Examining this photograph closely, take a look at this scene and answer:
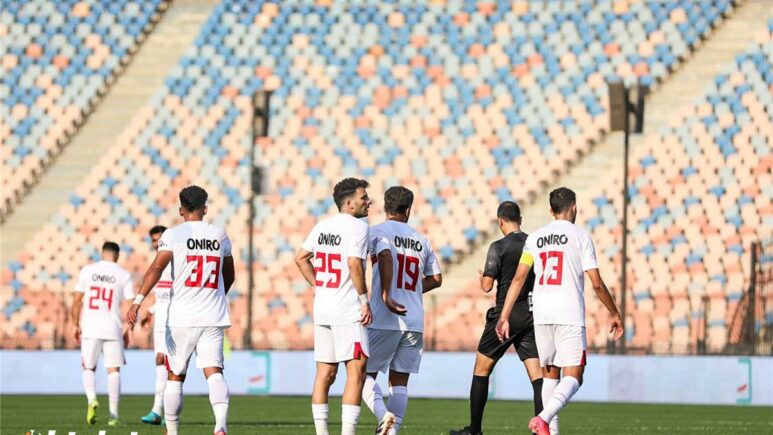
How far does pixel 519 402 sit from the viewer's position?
21703 millimetres

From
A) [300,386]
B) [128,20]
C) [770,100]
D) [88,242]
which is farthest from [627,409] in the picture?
[128,20]

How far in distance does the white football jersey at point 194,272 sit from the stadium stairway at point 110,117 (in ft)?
68.8

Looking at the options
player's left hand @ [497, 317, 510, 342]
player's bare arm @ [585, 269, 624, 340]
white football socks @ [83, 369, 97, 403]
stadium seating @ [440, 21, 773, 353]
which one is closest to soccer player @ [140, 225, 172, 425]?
white football socks @ [83, 369, 97, 403]

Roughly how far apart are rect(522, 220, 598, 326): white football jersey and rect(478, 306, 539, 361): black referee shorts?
115cm

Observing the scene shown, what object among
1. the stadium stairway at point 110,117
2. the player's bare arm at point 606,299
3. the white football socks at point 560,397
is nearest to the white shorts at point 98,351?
the white football socks at point 560,397

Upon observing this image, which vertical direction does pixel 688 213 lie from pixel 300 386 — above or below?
above

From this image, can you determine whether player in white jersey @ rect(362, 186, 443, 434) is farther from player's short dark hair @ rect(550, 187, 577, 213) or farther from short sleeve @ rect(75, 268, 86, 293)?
short sleeve @ rect(75, 268, 86, 293)

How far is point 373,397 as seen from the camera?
10.6 m

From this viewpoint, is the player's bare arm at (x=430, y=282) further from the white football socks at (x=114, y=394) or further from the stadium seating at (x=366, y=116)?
the stadium seating at (x=366, y=116)

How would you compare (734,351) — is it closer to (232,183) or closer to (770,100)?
(770,100)

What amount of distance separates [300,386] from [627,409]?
5498 millimetres

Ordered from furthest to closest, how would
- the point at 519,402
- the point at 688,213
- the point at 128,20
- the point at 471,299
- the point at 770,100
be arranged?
the point at 128,20, the point at 770,100, the point at 688,213, the point at 471,299, the point at 519,402

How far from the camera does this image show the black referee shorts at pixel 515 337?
38.5 feet

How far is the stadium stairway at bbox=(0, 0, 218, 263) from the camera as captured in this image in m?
31.3
